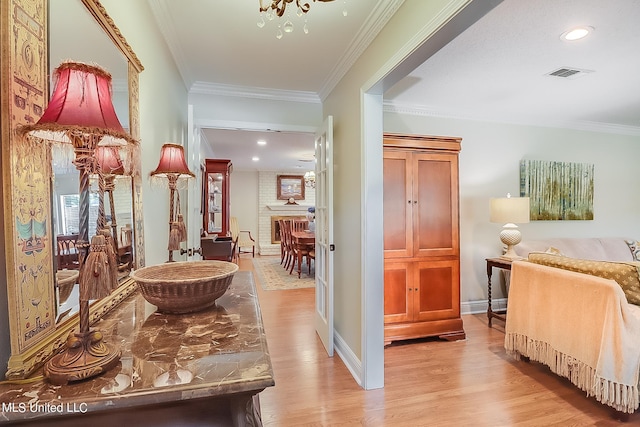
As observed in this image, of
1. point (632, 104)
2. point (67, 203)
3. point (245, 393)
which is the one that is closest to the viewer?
point (245, 393)

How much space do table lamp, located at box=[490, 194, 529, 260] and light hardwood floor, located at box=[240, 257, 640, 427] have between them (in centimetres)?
110

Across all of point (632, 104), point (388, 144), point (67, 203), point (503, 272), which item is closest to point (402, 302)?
point (388, 144)

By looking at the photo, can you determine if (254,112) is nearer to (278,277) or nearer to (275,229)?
(278,277)

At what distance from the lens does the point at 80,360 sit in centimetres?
68

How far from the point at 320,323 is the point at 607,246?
371 cm

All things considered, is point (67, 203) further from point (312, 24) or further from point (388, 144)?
point (388, 144)

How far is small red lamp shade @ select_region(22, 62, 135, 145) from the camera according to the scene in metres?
0.66

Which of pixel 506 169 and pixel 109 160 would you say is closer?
pixel 109 160

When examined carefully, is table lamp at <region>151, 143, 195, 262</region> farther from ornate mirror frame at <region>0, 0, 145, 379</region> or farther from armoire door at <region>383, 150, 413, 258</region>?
armoire door at <region>383, 150, 413, 258</region>

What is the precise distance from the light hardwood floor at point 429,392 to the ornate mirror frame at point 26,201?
1513 mm

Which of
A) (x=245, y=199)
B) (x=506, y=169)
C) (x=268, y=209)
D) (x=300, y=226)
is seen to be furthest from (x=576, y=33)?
(x=245, y=199)

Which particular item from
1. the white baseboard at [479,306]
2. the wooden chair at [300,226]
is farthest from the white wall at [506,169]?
the wooden chair at [300,226]

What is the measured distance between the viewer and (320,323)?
3.04 m

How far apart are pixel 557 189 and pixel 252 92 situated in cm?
403
